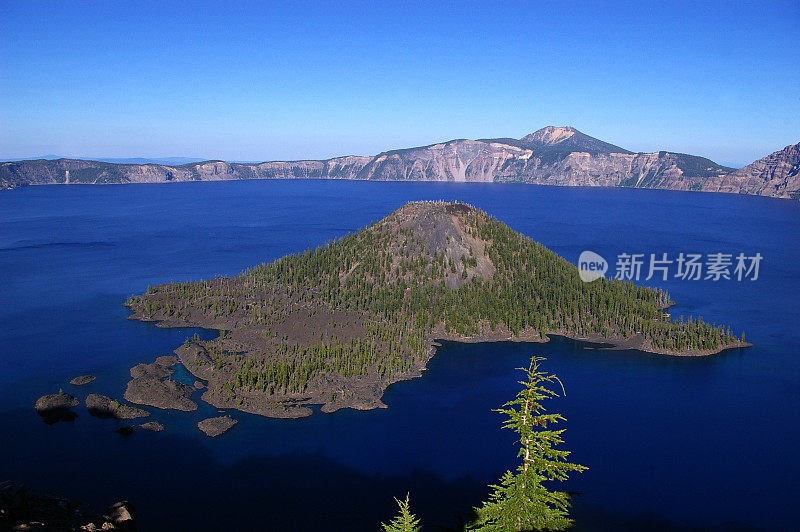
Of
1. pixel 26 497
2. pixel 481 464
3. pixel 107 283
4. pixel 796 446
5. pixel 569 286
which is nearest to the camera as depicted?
pixel 26 497

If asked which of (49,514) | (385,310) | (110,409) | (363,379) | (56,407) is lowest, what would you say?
(56,407)

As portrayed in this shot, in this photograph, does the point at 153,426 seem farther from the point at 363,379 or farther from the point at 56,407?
the point at 363,379

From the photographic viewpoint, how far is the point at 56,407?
236 ft

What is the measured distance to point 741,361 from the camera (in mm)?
92688

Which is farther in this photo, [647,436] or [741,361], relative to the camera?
[741,361]

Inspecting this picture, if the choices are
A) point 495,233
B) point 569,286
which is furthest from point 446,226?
point 569,286

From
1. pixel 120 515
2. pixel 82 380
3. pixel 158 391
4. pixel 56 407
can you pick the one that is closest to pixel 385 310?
pixel 158 391

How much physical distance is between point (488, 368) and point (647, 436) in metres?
27.0

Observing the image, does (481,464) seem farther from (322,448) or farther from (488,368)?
(488,368)

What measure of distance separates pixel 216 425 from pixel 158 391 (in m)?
13.9

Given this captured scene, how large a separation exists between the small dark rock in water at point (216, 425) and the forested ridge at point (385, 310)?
4.17 m

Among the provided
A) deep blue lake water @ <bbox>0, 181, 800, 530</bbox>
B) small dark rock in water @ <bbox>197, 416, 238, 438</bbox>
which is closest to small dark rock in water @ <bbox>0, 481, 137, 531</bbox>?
deep blue lake water @ <bbox>0, 181, 800, 530</bbox>

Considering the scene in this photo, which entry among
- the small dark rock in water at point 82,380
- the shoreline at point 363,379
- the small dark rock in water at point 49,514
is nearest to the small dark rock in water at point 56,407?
the small dark rock in water at point 82,380

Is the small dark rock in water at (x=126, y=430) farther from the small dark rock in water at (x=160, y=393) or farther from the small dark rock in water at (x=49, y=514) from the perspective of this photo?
the small dark rock in water at (x=49, y=514)
